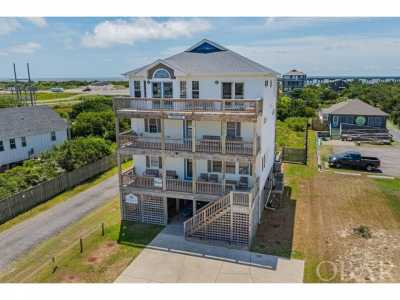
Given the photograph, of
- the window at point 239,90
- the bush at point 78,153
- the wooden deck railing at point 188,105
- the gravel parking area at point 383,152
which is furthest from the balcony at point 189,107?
the gravel parking area at point 383,152

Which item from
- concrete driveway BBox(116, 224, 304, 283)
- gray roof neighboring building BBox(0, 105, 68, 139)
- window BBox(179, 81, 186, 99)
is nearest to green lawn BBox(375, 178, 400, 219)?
concrete driveway BBox(116, 224, 304, 283)

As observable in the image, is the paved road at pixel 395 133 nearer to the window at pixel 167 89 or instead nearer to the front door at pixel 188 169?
the front door at pixel 188 169

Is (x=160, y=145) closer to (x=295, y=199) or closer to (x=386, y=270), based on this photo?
(x=295, y=199)

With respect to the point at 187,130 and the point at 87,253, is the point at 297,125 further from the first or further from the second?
the point at 87,253

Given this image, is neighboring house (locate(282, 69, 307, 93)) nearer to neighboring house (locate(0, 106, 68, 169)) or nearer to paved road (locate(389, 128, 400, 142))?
paved road (locate(389, 128, 400, 142))

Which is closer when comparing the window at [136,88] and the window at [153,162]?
the window at [136,88]

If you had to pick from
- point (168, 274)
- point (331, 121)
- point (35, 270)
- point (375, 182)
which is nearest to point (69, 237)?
point (35, 270)
